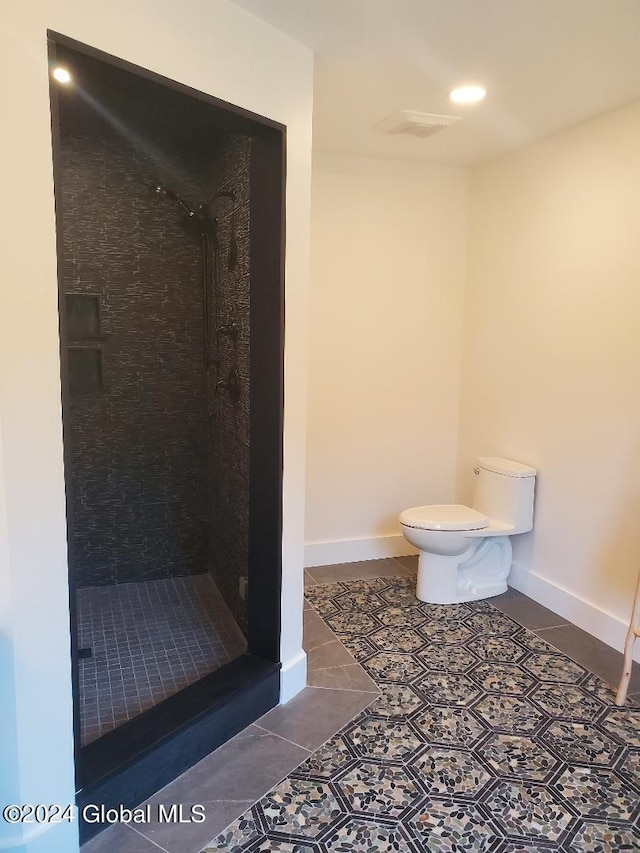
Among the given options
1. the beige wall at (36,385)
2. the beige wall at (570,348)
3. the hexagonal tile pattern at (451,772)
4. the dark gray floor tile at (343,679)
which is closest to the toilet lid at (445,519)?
the beige wall at (570,348)

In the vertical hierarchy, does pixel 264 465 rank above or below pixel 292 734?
above

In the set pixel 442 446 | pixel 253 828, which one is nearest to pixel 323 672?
pixel 253 828

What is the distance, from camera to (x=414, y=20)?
1971mm

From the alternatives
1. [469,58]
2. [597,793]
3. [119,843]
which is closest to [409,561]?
[597,793]

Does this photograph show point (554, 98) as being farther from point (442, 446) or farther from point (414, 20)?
point (442, 446)

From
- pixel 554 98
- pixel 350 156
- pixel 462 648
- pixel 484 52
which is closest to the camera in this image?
pixel 484 52

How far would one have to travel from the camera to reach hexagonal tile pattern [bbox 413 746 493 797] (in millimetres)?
1950

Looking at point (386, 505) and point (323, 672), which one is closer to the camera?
point (323, 672)

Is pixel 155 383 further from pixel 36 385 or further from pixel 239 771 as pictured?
pixel 239 771

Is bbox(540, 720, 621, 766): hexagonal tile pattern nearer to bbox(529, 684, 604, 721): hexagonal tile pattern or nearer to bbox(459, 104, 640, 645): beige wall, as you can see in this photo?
bbox(529, 684, 604, 721): hexagonal tile pattern

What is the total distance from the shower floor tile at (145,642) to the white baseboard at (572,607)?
159 centimetres

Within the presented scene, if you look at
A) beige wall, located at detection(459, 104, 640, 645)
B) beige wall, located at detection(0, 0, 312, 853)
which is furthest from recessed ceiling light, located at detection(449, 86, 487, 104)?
beige wall, located at detection(0, 0, 312, 853)

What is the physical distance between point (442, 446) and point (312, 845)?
260 centimetres

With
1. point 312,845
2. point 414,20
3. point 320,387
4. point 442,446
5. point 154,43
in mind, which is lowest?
point 312,845
